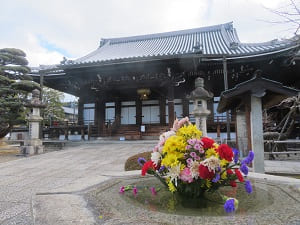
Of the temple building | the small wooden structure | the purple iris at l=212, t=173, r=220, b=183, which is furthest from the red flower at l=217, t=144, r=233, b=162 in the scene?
the temple building

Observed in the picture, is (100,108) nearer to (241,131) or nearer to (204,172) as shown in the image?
(241,131)

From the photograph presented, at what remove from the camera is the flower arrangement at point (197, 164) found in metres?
1.57

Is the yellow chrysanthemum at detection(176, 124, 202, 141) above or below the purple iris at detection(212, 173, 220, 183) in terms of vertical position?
above

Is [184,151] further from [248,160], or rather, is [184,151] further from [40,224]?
[40,224]

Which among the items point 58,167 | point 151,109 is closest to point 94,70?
point 151,109

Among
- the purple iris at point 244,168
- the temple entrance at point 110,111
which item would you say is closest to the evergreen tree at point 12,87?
the temple entrance at point 110,111

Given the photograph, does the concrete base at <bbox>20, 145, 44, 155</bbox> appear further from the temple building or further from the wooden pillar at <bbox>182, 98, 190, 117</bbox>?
the wooden pillar at <bbox>182, 98, 190, 117</bbox>

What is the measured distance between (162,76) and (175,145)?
1095 centimetres

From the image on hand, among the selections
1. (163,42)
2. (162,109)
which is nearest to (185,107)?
(162,109)

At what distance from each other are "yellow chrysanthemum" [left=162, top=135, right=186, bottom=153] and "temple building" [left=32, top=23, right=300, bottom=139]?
8811 millimetres

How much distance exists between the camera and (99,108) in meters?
15.5

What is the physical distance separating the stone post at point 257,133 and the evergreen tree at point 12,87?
10.8 meters

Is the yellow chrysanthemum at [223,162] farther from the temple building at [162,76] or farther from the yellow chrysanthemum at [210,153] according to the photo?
the temple building at [162,76]

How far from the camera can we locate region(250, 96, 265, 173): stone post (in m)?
4.32
